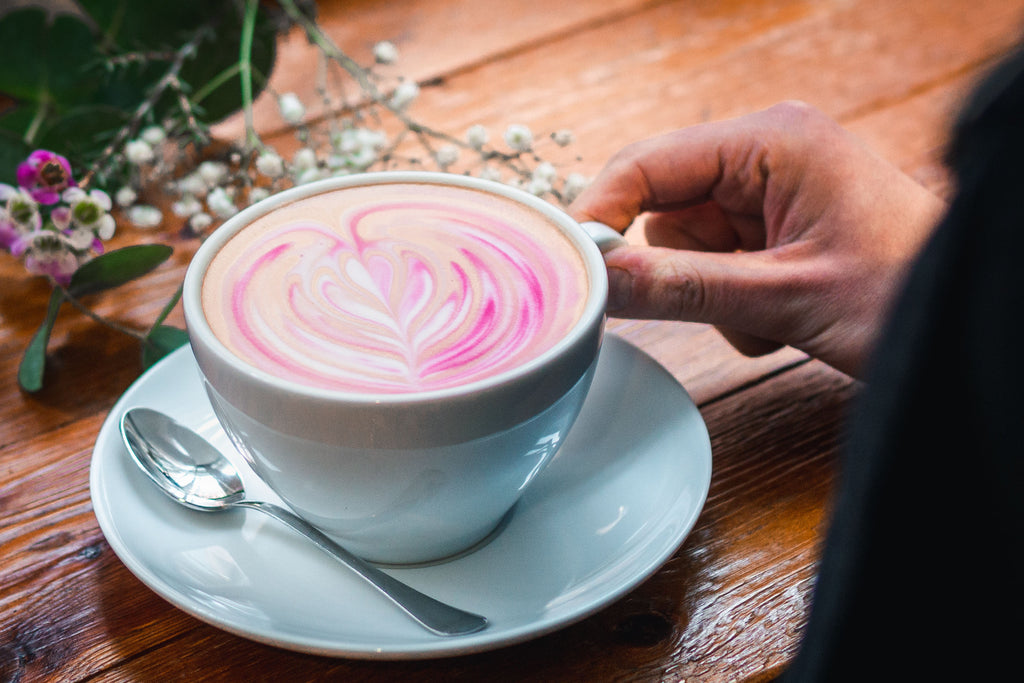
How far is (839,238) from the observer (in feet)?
2.55

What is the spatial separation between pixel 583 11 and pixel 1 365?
1.06 metres

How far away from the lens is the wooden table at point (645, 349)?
1.88 feet

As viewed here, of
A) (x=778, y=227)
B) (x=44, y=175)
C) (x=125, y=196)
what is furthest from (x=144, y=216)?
(x=778, y=227)

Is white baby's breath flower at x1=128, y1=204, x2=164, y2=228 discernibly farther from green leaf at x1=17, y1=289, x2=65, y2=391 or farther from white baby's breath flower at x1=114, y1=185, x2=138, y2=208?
green leaf at x1=17, y1=289, x2=65, y2=391

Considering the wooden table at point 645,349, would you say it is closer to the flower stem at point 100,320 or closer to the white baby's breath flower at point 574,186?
the flower stem at point 100,320

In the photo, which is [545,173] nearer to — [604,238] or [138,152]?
[604,238]

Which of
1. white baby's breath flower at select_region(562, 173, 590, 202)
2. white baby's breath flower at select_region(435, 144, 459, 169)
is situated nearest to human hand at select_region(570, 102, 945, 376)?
white baby's breath flower at select_region(562, 173, 590, 202)

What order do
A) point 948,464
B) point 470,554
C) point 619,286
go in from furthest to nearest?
point 619,286 → point 470,554 → point 948,464

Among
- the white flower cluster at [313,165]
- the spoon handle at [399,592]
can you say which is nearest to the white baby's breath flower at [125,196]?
the white flower cluster at [313,165]

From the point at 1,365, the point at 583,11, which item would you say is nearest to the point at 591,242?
the point at 1,365

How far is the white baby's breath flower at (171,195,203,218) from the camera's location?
104 cm

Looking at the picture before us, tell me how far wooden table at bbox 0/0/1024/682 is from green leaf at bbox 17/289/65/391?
20mm

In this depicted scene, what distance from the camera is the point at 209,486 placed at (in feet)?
2.08

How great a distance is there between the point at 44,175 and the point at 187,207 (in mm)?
176
